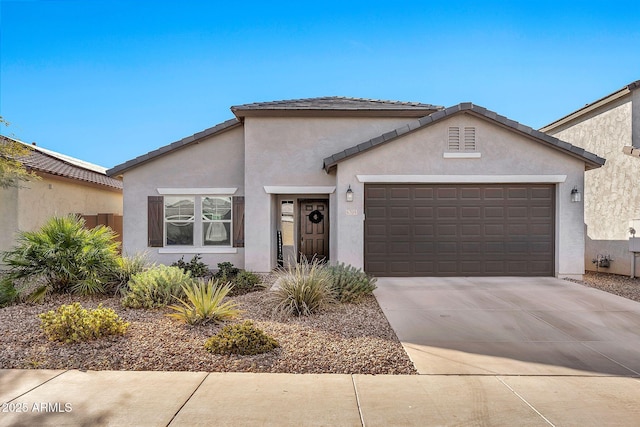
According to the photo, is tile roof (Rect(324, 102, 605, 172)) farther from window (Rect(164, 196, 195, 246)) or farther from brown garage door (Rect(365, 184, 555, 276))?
window (Rect(164, 196, 195, 246))

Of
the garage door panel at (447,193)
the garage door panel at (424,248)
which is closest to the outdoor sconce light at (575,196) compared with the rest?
the garage door panel at (447,193)

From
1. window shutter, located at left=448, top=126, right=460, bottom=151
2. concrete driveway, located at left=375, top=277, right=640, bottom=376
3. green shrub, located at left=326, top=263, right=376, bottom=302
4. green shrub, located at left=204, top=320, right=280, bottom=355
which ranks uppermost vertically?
window shutter, located at left=448, top=126, right=460, bottom=151

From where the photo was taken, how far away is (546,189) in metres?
10.8

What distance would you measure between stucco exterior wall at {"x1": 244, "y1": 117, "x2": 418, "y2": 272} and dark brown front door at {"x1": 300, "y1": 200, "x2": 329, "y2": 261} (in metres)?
1.23

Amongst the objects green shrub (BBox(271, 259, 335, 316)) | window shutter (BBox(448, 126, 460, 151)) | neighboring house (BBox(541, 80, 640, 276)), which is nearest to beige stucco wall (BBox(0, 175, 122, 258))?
green shrub (BBox(271, 259, 335, 316))

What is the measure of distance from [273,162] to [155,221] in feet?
13.8

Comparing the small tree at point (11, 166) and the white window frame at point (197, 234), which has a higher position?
the small tree at point (11, 166)

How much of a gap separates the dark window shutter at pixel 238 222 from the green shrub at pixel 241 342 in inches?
280

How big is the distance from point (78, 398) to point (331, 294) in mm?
4678

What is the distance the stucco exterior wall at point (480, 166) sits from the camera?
10633 millimetres

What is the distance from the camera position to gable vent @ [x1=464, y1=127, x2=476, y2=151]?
10625mm

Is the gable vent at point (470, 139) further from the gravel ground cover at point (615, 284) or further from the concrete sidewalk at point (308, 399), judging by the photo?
the concrete sidewalk at point (308, 399)

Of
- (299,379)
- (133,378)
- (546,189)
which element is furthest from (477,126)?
(133,378)

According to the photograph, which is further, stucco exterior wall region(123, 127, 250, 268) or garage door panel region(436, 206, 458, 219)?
stucco exterior wall region(123, 127, 250, 268)
